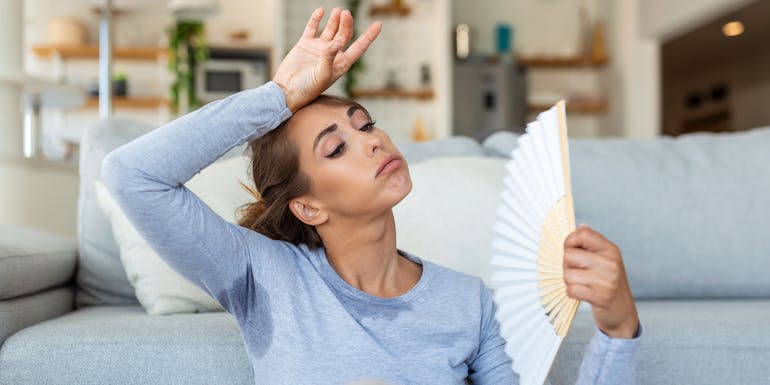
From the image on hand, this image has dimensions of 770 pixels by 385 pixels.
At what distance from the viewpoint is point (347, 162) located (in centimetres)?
122

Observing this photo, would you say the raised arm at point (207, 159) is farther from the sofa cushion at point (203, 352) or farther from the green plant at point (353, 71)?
the green plant at point (353, 71)

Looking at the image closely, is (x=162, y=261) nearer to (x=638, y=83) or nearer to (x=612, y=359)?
(x=612, y=359)

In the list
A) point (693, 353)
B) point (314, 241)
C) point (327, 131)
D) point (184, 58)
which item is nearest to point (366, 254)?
point (314, 241)

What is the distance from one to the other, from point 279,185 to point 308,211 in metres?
0.06

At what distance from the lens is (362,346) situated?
1.21 meters

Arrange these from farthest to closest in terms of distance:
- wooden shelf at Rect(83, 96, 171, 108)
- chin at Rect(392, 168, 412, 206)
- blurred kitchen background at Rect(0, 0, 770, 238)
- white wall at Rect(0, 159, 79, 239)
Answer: wooden shelf at Rect(83, 96, 171, 108), blurred kitchen background at Rect(0, 0, 770, 238), white wall at Rect(0, 159, 79, 239), chin at Rect(392, 168, 412, 206)

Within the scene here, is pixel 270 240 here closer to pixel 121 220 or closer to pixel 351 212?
pixel 351 212

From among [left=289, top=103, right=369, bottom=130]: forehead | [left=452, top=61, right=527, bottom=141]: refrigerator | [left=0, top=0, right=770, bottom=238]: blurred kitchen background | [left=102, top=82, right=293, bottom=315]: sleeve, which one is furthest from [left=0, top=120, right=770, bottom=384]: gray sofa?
[left=452, top=61, right=527, bottom=141]: refrigerator

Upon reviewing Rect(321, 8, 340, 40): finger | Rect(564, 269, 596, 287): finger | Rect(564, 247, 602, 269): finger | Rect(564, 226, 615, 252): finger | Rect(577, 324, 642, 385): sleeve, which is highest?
Rect(321, 8, 340, 40): finger

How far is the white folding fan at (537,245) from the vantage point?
3.10 feet

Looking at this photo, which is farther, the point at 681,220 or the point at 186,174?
the point at 681,220

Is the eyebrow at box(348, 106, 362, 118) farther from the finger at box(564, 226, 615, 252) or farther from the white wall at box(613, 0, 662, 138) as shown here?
the white wall at box(613, 0, 662, 138)

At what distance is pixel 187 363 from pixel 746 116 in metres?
9.55

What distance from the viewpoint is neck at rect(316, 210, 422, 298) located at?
129cm
